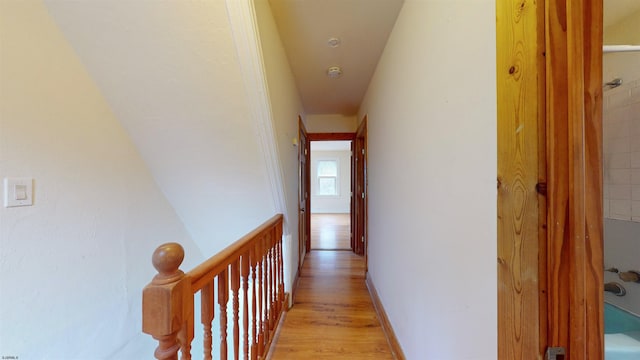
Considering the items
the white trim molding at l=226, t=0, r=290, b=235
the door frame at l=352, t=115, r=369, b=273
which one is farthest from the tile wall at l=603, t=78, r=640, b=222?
the door frame at l=352, t=115, r=369, b=273

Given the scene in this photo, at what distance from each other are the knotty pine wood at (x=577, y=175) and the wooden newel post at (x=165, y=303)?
0.89 meters

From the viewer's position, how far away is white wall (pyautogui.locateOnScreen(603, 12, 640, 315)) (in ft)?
1.85

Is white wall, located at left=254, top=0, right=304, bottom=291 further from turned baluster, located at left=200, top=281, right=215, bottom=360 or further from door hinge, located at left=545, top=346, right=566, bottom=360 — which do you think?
door hinge, located at left=545, top=346, right=566, bottom=360

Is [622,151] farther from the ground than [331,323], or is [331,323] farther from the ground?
[622,151]

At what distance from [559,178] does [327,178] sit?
797cm

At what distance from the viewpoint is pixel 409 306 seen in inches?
56.8

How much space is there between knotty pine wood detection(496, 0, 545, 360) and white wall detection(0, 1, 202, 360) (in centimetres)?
196

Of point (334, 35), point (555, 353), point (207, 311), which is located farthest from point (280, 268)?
point (334, 35)

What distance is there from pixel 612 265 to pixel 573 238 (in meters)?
0.26

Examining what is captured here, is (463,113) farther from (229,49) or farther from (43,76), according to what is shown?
(43,76)

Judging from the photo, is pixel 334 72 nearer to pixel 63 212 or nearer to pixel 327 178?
pixel 63 212

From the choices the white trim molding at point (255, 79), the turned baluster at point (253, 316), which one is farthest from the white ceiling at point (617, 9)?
the turned baluster at point (253, 316)

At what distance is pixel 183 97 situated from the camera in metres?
1.63

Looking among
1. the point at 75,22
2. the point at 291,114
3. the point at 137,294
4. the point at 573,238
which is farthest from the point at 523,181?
the point at 137,294
